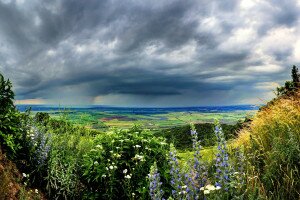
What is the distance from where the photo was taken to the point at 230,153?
820cm

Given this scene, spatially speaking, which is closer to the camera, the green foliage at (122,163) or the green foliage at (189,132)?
the green foliage at (122,163)

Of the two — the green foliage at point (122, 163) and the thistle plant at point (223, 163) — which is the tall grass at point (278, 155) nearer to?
the thistle plant at point (223, 163)

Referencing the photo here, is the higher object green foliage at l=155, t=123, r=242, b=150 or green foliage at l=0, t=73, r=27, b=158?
green foliage at l=0, t=73, r=27, b=158

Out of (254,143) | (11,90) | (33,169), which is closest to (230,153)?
(254,143)

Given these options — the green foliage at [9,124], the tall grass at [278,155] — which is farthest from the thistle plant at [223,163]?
the green foliage at [9,124]

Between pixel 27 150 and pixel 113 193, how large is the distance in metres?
2.03

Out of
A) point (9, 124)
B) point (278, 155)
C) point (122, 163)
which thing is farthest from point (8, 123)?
point (278, 155)

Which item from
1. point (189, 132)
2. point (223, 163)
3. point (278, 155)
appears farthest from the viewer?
point (189, 132)

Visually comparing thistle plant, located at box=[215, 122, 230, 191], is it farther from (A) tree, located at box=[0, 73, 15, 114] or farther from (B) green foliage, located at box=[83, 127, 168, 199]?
(A) tree, located at box=[0, 73, 15, 114]

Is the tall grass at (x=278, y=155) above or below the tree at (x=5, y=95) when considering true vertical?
below

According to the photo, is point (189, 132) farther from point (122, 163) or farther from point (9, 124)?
point (9, 124)

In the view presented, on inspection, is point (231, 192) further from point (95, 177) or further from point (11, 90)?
point (11, 90)

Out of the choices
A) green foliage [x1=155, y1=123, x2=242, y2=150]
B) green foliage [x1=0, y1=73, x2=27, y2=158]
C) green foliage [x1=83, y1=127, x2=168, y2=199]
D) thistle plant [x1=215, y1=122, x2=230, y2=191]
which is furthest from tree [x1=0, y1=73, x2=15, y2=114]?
green foliage [x1=155, y1=123, x2=242, y2=150]

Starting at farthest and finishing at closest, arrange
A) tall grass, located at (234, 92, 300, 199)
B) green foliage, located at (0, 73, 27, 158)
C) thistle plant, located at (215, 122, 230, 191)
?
1. green foliage, located at (0, 73, 27, 158)
2. tall grass, located at (234, 92, 300, 199)
3. thistle plant, located at (215, 122, 230, 191)
